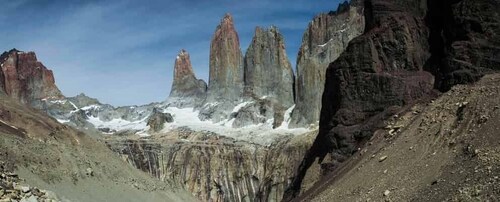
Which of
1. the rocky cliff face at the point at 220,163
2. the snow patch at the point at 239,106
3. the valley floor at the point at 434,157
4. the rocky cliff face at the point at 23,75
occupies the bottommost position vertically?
the rocky cliff face at the point at 220,163

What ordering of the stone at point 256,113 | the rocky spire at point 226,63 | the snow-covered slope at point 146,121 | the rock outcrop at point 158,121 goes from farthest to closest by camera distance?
the rocky spire at point 226,63 < the rock outcrop at point 158,121 < the stone at point 256,113 < the snow-covered slope at point 146,121

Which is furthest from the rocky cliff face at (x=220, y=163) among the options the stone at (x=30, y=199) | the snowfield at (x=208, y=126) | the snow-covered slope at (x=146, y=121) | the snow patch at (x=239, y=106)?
the stone at (x=30, y=199)

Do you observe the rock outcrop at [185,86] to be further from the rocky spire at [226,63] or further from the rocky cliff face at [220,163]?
the rocky cliff face at [220,163]

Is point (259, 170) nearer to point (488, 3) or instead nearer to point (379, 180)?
point (488, 3)

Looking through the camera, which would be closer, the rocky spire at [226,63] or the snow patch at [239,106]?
the snow patch at [239,106]

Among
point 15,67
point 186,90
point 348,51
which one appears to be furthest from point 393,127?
point 15,67

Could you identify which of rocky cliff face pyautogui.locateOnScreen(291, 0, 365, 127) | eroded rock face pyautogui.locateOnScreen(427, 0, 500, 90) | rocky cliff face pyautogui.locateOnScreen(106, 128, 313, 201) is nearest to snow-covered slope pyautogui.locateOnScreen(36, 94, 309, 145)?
rocky cliff face pyautogui.locateOnScreen(291, 0, 365, 127)
